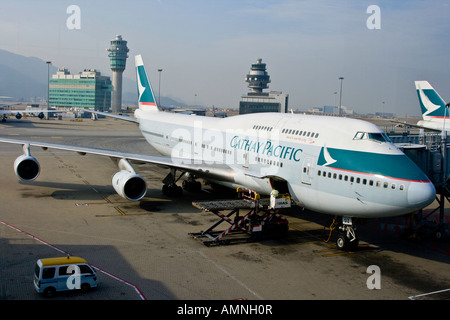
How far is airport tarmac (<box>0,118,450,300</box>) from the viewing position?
13438mm

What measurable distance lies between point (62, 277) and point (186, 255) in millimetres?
5143

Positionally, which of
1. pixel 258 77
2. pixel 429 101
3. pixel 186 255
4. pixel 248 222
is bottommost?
pixel 186 255

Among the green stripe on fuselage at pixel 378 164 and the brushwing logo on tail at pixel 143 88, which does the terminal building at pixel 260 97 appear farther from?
the green stripe on fuselage at pixel 378 164

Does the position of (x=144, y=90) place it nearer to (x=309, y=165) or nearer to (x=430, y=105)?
(x=309, y=165)

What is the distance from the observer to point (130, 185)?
2241cm

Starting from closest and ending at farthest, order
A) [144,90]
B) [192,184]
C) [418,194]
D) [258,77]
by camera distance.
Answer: [418,194] → [192,184] → [144,90] → [258,77]

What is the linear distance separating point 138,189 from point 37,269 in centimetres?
1004

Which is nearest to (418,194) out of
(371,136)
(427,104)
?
(371,136)

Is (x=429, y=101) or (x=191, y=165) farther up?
(x=429, y=101)

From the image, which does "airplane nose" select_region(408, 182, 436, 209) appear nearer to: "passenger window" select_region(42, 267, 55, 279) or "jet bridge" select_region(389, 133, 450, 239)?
"jet bridge" select_region(389, 133, 450, 239)

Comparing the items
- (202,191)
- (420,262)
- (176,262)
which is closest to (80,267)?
(176,262)

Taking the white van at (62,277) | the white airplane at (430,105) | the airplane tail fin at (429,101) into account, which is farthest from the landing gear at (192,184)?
the airplane tail fin at (429,101)

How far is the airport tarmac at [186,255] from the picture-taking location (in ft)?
44.1

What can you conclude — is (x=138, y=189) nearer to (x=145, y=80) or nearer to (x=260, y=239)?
(x=260, y=239)
